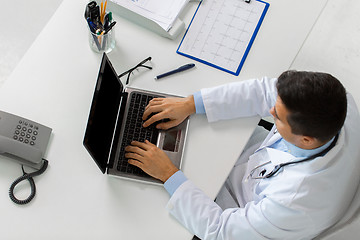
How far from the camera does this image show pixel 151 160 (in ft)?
3.82

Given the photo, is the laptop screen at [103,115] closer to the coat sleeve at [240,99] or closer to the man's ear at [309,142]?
the coat sleeve at [240,99]

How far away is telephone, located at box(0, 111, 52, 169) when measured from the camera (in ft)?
3.60

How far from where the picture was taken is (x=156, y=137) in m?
1.24

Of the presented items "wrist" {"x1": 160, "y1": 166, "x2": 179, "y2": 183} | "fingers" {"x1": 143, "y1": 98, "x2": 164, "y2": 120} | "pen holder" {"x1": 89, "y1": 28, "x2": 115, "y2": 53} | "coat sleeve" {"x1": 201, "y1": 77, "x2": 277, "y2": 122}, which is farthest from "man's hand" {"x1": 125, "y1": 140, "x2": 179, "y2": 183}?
"pen holder" {"x1": 89, "y1": 28, "x2": 115, "y2": 53}

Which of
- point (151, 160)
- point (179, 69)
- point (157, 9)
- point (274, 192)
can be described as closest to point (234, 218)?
point (274, 192)

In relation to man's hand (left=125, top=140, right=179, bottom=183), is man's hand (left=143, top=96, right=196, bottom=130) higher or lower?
higher

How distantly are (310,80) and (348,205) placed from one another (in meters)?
0.36

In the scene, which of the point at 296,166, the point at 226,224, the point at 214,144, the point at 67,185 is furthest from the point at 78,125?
the point at 296,166

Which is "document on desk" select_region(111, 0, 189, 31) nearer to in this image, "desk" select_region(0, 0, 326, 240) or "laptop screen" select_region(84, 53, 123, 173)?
"desk" select_region(0, 0, 326, 240)

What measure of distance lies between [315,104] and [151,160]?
0.53 metres

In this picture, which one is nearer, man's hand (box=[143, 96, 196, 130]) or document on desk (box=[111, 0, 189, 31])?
man's hand (box=[143, 96, 196, 130])

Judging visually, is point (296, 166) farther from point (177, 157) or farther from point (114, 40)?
point (114, 40)

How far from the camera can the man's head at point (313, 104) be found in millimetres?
914

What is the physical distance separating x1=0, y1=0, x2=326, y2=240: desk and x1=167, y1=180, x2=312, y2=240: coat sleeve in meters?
0.04
